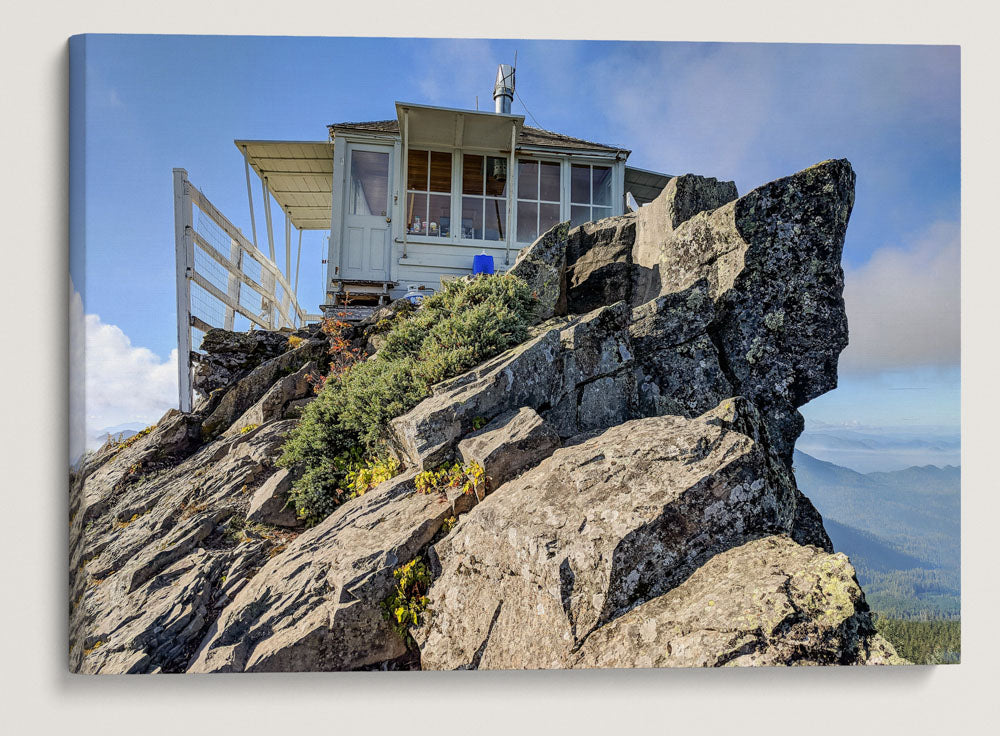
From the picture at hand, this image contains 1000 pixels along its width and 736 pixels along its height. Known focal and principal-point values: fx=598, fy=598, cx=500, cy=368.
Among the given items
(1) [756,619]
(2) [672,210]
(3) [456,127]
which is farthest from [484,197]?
(1) [756,619]

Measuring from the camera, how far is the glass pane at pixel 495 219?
419 inches

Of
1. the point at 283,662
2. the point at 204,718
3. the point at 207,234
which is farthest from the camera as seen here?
the point at 207,234

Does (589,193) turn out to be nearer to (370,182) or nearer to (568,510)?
(370,182)

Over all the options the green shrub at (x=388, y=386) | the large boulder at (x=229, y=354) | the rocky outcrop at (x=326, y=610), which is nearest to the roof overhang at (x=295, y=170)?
the large boulder at (x=229, y=354)

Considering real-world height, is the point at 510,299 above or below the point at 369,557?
above

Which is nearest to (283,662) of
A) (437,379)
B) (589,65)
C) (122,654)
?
(122,654)

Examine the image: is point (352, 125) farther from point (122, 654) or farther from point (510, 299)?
point (122, 654)

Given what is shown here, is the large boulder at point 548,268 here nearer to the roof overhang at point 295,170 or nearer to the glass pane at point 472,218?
the glass pane at point 472,218

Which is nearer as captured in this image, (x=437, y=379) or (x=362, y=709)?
(x=362, y=709)

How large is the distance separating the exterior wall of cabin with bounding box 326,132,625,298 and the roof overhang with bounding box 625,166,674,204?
1.25 meters

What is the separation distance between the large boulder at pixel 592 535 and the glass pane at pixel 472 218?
7.09 m

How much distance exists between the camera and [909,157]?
5.36 metres

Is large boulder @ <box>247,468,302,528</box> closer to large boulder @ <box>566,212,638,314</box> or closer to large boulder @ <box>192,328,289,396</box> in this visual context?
large boulder @ <box>192,328,289,396</box>

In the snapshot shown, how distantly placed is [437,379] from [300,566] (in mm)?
1948
